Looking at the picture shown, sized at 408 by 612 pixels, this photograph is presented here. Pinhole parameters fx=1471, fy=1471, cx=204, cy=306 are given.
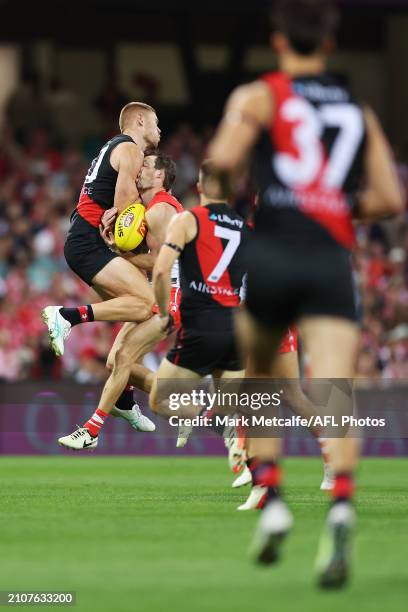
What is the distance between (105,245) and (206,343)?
2.04 m

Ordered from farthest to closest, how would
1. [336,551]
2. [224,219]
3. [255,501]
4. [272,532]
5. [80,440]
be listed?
1. [80,440]
2. [224,219]
3. [255,501]
4. [272,532]
5. [336,551]

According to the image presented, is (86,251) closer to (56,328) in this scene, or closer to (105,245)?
(105,245)

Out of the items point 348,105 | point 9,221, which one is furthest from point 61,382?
point 348,105

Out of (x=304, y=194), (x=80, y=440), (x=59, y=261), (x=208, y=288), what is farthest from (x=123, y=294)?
(x=59, y=261)

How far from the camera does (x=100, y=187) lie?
11.6 metres

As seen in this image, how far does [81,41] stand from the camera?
92.5 ft

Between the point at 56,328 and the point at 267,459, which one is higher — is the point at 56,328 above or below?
below

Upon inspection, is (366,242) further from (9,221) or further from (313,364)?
(313,364)

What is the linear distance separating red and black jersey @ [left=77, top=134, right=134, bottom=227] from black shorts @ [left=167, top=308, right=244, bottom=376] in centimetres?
186

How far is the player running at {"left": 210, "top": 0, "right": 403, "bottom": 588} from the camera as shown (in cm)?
587

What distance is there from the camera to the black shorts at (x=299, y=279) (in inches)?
231

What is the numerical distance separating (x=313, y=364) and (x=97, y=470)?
874 centimetres

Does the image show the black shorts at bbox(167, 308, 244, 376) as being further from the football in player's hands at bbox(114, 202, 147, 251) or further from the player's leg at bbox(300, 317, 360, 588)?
the player's leg at bbox(300, 317, 360, 588)

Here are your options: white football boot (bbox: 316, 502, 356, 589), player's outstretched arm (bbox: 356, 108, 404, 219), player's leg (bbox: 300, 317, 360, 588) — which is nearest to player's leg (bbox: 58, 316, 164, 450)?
player's outstretched arm (bbox: 356, 108, 404, 219)
